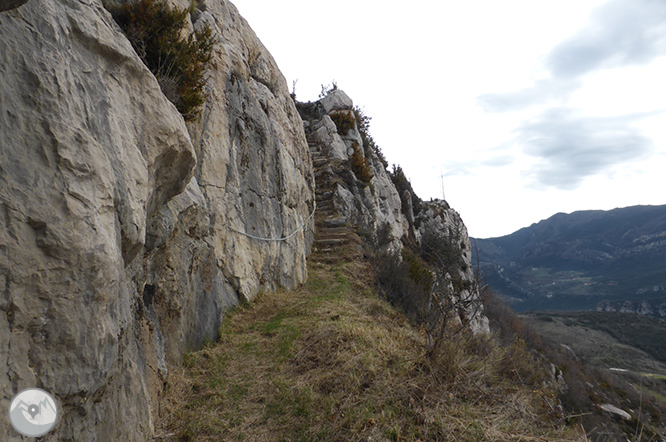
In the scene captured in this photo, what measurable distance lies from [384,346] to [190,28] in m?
8.00

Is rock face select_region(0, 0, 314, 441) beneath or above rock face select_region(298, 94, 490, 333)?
beneath

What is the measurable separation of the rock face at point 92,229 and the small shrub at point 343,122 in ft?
62.8

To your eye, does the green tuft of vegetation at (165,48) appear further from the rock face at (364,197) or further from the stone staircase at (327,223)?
the rock face at (364,197)

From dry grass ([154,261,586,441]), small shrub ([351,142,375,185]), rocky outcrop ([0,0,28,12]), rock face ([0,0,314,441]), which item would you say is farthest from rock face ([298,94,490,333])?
rocky outcrop ([0,0,28,12])

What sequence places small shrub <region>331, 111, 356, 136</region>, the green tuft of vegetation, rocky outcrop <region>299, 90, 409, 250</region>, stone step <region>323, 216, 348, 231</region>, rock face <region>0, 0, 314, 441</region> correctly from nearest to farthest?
rock face <region>0, 0, 314, 441</region> → the green tuft of vegetation → stone step <region>323, 216, 348, 231</region> → rocky outcrop <region>299, 90, 409, 250</region> → small shrub <region>331, 111, 356, 136</region>

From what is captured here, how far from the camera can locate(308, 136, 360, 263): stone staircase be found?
46.4ft

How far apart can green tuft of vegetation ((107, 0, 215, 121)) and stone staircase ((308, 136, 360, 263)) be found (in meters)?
8.62

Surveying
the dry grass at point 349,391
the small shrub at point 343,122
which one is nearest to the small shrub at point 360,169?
the small shrub at point 343,122

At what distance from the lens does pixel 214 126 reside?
7.66 meters

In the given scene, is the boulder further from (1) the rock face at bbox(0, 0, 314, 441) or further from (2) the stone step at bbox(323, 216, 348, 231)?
(1) the rock face at bbox(0, 0, 314, 441)

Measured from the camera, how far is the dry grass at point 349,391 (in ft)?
12.6

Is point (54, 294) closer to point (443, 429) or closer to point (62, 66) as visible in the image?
point (62, 66)

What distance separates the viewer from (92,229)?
2.78 meters

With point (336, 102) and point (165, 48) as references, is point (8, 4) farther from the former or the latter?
point (336, 102)
